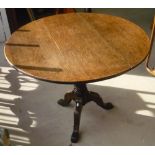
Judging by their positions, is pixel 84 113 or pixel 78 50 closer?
pixel 78 50

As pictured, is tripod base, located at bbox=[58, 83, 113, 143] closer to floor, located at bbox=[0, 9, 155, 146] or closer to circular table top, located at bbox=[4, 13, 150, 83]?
floor, located at bbox=[0, 9, 155, 146]

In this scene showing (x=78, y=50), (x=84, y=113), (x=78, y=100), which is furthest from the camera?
(x=84, y=113)

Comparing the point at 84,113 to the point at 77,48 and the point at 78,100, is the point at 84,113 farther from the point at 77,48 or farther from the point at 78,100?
the point at 77,48

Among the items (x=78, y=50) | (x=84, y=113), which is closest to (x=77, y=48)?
(x=78, y=50)

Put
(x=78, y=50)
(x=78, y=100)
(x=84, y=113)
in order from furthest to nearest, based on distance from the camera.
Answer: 1. (x=84, y=113)
2. (x=78, y=100)
3. (x=78, y=50)

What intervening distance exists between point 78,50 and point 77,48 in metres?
0.03

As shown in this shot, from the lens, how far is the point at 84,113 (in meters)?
2.11

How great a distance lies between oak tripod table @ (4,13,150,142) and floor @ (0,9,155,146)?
6.0 inches

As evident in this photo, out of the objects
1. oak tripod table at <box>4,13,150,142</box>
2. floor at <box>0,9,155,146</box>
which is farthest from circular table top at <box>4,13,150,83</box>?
floor at <box>0,9,155,146</box>

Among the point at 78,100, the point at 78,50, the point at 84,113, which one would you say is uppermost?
the point at 78,50

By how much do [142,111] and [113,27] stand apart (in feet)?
2.54

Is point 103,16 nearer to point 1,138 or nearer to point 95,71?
point 95,71

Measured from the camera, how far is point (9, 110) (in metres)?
2.19
